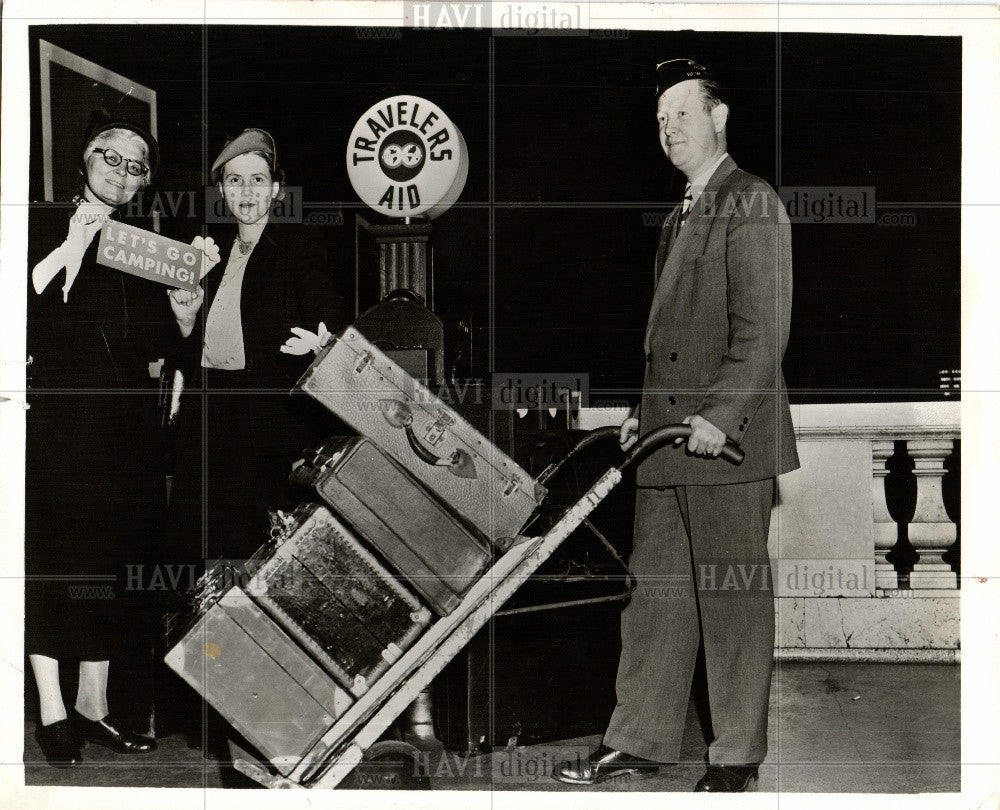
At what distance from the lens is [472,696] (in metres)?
3.92

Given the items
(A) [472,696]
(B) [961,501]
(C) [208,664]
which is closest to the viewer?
(C) [208,664]

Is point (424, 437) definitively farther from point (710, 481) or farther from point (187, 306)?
point (187, 306)

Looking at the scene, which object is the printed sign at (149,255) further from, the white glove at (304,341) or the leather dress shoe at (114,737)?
the leather dress shoe at (114,737)

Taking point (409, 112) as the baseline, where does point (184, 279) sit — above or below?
below

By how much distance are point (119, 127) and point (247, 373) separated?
1.33 m

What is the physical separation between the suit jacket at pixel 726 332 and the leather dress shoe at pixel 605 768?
4.06 ft

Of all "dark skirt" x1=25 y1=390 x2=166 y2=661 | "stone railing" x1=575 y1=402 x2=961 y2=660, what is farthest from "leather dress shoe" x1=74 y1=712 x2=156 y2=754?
"stone railing" x1=575 y1=402 x2=961 y2=660

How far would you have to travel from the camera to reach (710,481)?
12.0 ft

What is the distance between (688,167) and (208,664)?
A: 9.63 feet

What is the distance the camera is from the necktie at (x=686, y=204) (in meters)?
3.96

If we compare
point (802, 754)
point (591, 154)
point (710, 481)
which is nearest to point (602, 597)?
point (710, 481)

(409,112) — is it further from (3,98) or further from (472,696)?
(472,696)

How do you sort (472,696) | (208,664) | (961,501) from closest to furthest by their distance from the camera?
1. (208,664)
2. (472,696)
3. (961,501)
